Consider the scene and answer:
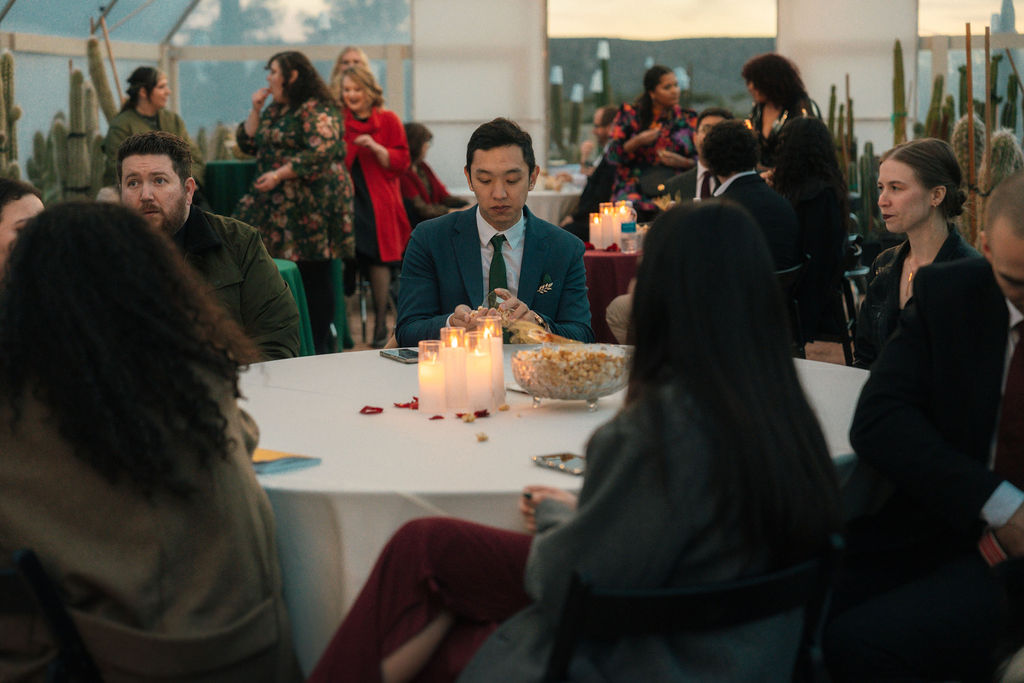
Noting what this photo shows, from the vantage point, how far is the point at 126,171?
10.0 feet

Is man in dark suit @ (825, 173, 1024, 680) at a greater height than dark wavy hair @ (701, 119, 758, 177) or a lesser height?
lesser

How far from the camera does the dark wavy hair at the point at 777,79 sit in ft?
20.3

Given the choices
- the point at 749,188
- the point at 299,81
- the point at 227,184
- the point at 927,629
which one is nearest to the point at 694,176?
the point at 749,188

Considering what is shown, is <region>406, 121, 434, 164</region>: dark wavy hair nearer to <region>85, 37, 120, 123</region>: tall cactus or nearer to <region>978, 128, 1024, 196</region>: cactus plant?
<region>85, 37, 120, 123</region>: tall cactus

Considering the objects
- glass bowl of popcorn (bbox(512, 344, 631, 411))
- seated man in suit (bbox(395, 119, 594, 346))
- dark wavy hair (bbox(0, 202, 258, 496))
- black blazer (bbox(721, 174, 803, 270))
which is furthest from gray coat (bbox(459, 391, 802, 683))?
black blazer (bbox(721, 174, 803, 270))

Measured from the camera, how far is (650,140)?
675 cm

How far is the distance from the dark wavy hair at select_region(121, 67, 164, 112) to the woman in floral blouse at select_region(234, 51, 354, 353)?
2.34 feet

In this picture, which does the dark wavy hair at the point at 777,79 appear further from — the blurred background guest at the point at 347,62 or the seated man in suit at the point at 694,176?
the blurred background guest at the point at 347,62

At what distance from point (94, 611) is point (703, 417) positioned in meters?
0.92

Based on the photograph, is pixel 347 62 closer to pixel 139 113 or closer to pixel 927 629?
pixel 139 113

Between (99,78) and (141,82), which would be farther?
(99,78)

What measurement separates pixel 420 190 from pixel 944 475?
6.12 metres

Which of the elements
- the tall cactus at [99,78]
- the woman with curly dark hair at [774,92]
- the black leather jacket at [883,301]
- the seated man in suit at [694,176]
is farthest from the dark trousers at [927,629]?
the tall cactus at [99,78]

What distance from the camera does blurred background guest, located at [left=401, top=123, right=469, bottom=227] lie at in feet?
24.8
